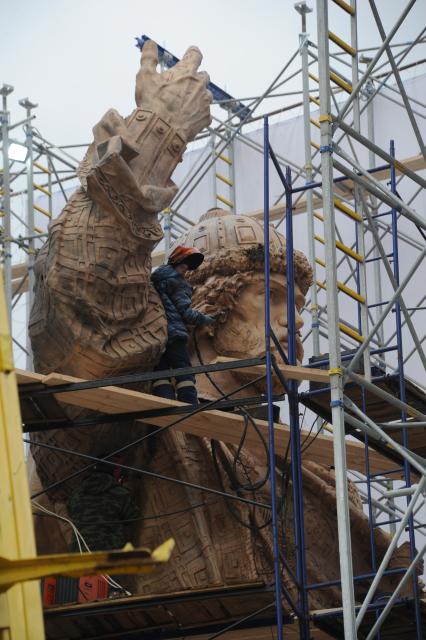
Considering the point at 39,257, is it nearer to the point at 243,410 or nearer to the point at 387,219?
the point at 243,410

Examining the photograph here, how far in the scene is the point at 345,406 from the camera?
10.7 meters

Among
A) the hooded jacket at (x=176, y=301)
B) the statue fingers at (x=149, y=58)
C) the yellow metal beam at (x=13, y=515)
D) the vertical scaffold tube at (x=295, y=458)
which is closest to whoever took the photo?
the yellow metal beam at (x=13, y=515)

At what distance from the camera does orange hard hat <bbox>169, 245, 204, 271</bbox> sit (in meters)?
12.5

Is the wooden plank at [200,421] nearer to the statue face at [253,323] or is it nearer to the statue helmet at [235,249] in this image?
the statue face at [253,323]

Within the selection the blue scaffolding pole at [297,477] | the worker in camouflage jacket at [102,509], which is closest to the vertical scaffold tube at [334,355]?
the blue scaffolding pole at [297,477]

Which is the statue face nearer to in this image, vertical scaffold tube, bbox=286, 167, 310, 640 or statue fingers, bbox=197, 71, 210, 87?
vertical scaffold tube, bbox=286, 167, 310, 640

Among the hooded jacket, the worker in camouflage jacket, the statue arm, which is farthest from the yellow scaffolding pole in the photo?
the hooded jacket

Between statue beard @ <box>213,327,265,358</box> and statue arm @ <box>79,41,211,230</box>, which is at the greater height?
statue arm @ <box>79,41,211,230</box>

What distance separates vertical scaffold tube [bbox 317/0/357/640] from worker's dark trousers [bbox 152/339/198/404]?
Result: 64.4 inches

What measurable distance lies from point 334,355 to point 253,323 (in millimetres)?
2308

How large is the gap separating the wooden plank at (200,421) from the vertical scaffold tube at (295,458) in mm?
485

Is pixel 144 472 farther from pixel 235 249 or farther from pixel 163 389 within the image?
pixel 235 249

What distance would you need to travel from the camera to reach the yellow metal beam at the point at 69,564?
5.34 m

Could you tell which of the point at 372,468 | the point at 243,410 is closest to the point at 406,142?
the point at 372,468
